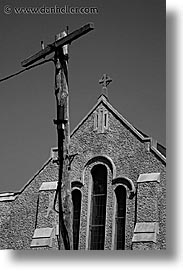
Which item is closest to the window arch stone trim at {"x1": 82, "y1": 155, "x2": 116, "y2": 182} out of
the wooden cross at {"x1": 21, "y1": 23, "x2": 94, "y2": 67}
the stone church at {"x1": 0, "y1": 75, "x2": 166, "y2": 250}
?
the stone church at {"x1": 0, "y1": 75, "x2": 166, "y2": 250}

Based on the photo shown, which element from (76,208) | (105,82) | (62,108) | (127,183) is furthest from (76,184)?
(105,82)

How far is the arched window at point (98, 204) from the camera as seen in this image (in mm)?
3145

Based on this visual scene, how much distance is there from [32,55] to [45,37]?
0.35 feet

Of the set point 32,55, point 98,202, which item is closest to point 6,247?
point 98,202

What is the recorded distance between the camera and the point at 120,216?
313 cm

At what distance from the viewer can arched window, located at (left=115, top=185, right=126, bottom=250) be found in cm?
308

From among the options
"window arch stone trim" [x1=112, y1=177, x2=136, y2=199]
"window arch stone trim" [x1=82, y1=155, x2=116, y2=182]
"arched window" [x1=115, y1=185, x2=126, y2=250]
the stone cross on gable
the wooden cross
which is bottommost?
"arched window" [x1=115, y1=185, x2=126, y2=250]

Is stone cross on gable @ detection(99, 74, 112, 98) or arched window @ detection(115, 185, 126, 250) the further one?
stone cross on gable @ detection(99, 74, 112, 98)

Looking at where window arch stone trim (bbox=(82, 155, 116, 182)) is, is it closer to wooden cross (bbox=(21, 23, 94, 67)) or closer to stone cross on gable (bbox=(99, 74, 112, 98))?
stone cross on gable (bbox=(99, 74, 112, 98))

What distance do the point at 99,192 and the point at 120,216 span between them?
16 cm

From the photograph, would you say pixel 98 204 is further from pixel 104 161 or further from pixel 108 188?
pixel 104 161

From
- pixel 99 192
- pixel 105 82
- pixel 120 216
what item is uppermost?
pixel 105 82

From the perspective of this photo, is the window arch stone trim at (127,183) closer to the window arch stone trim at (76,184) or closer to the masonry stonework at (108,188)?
the masonry stonework at (108,188)

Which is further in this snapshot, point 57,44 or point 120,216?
point 57,44
